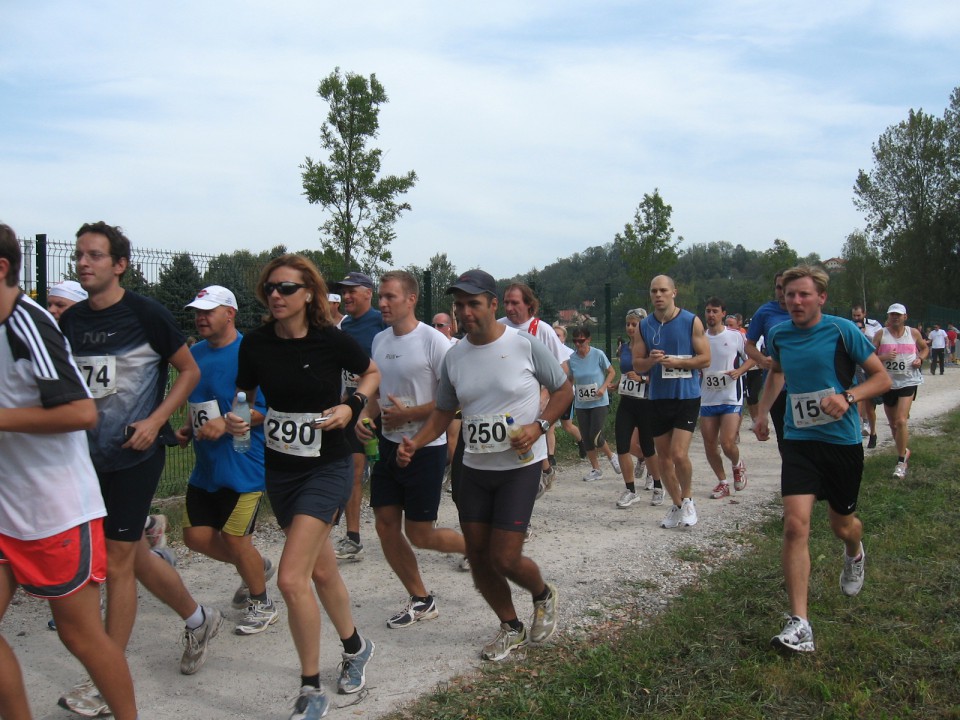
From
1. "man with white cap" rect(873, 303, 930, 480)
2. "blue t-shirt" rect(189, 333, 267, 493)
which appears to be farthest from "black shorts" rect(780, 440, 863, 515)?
"man with white cap" rect(873, 303, 930, 480)

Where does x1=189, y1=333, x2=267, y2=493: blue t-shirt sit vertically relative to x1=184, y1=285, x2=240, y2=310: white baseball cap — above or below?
below

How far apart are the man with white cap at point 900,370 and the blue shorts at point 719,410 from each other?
1.57m

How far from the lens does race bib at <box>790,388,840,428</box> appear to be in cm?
472

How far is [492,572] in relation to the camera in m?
4.55

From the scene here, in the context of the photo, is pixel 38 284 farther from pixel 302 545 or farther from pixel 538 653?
pixel 538 653

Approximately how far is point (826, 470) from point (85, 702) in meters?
4.07

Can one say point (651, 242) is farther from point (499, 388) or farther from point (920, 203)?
point (920, 203)

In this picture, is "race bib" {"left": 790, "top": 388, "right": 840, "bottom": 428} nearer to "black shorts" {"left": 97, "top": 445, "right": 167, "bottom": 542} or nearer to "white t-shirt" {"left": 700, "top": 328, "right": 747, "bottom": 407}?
"black shorts" {"left": 97, "top": 445, "right": 167, "bottom": 542}

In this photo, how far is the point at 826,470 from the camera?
4766 mm

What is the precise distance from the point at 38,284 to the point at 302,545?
501 cm

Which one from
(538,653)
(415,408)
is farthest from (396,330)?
(538,653)

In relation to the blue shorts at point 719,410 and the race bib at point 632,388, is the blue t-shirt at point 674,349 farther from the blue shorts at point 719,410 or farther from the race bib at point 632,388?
the blue shorts at point 719,410

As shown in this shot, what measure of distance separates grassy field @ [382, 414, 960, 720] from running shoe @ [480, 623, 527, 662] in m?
0.07

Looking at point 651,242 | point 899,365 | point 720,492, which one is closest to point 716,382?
point 720,492
